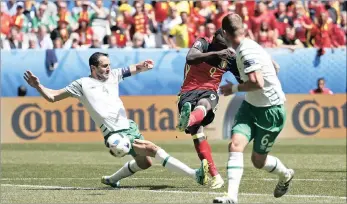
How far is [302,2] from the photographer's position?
34.0 metres

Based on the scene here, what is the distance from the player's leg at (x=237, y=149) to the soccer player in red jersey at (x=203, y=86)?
1.94 metres

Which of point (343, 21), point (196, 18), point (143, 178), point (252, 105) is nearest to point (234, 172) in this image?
point (252, 105)

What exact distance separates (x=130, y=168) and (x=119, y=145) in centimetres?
113

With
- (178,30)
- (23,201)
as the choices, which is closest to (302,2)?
(178,30)

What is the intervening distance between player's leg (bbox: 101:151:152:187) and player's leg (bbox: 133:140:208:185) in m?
0.48

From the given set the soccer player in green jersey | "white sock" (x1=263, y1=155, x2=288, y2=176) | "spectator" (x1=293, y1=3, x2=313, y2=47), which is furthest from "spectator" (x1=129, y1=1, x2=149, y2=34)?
the soccer player in green jersey

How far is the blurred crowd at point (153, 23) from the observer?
2952cm

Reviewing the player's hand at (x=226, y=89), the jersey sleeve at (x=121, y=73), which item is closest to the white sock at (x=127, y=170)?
the jersey sleeve at (x=121, y=73)

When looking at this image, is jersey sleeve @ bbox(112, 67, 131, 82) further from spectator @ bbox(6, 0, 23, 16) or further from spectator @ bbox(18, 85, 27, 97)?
spectator @ bbox(6, 0, 23, 16)

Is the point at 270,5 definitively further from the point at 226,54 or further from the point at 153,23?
the point at 226,54

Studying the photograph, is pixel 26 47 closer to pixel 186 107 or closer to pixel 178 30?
pixel 178 30

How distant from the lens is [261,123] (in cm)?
1215

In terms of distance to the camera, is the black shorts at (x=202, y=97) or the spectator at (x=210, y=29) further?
the spectator at (x=210, y=29)

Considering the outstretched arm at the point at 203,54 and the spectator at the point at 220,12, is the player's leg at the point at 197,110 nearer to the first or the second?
the outstretched arm at the point at 203,54
